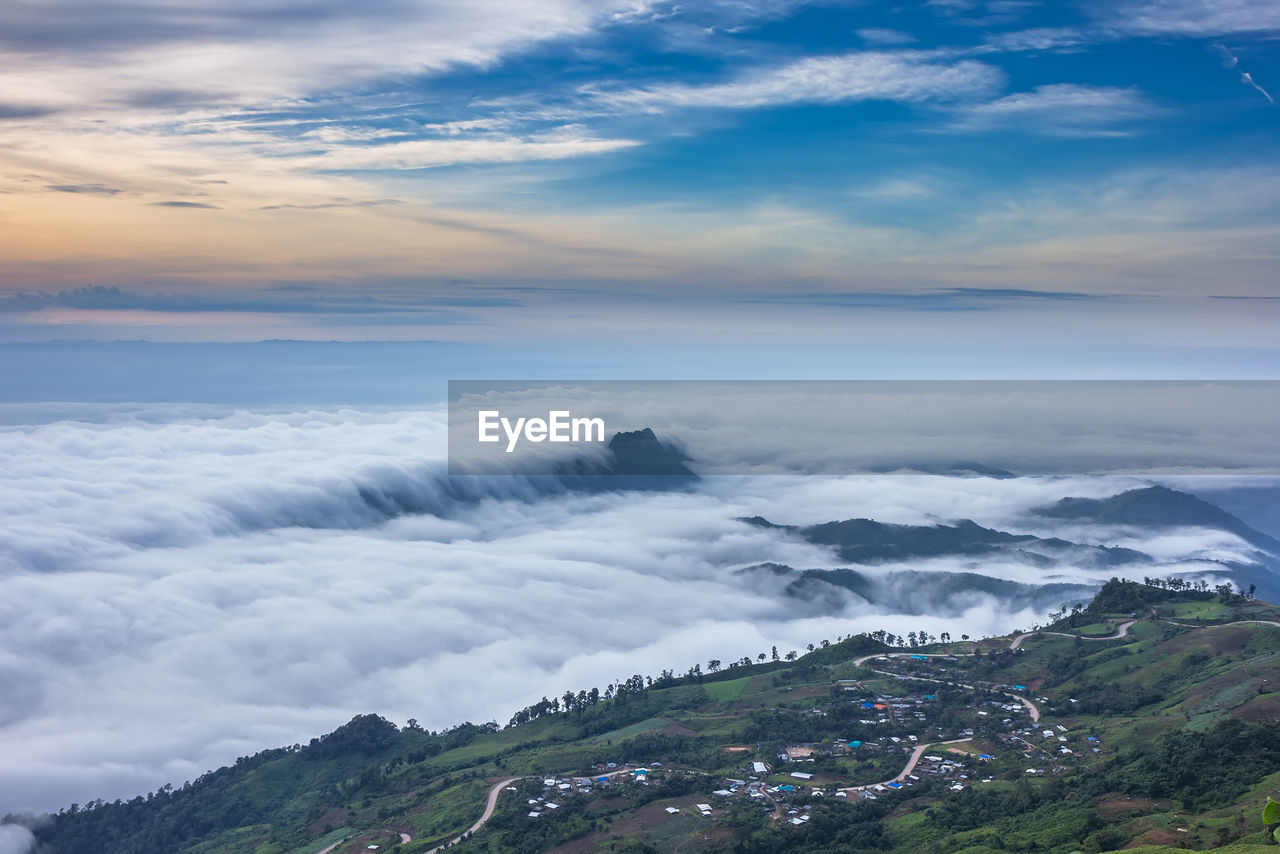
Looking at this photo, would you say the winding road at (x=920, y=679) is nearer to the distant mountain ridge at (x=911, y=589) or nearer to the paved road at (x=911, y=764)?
the paved road at (x=911, y=764)

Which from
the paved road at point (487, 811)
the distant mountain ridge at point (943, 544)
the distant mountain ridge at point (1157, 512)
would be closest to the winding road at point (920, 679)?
the paved road at point (487, 811)

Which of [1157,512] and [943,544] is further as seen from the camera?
[1157,512]

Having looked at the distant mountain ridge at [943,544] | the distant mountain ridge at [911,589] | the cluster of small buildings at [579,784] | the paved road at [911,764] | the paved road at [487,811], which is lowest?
the distant mountain ridge at [911,589]

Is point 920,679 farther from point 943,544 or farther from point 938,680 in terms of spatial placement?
point 943,544

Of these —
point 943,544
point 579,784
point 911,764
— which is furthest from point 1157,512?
point 579,784

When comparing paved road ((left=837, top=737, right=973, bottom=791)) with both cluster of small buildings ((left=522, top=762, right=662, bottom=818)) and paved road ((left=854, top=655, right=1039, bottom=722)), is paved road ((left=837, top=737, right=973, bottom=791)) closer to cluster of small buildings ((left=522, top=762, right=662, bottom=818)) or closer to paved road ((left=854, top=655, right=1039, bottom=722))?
paved road ((left=854, top=655, right=1039, bottom=722))

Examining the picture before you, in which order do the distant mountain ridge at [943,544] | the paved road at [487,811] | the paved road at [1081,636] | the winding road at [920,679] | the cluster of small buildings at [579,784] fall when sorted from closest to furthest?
the paved road at [487,811]
the winding road at [920,679]
the cluster of small buildings at [579,784]
the paved road at [1081,636]
the distant mountain ridge at [943,544]
